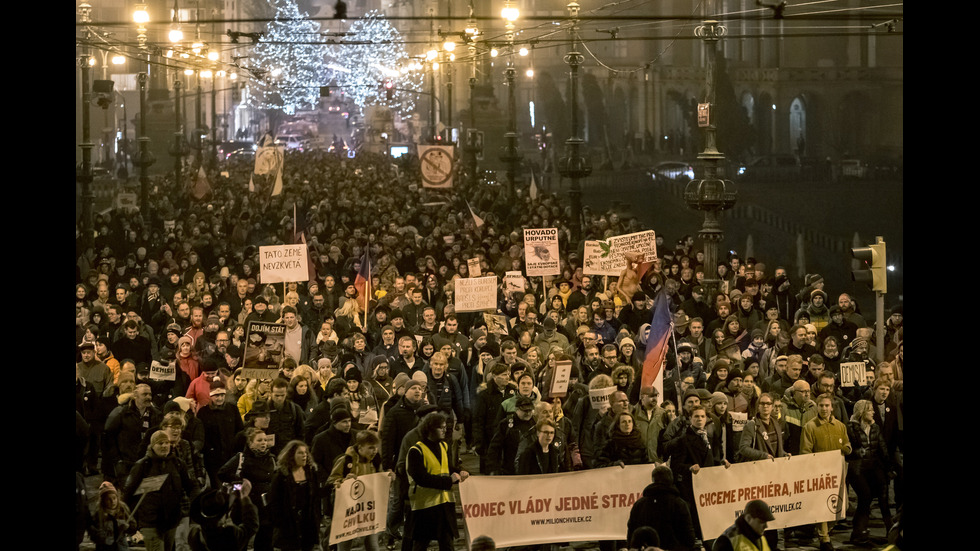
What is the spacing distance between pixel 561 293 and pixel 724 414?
25.2ft

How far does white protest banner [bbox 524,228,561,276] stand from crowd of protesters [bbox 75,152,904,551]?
0.37m

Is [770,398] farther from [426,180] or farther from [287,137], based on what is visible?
[287,137]

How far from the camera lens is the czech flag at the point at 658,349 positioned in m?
12.0

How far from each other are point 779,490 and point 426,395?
9.80ft

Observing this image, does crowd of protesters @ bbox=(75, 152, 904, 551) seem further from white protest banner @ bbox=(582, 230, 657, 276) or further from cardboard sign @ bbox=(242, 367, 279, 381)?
white protest banner @ bbox=(582, 230, 657, 276)

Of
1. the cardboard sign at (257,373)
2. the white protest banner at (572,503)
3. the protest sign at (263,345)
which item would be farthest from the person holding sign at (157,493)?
the protest sign at (263,345)

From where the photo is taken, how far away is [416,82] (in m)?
94.6

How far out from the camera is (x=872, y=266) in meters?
14.1

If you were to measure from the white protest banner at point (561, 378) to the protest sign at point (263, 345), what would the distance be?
2.93 m

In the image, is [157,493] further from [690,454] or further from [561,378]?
[690,454]

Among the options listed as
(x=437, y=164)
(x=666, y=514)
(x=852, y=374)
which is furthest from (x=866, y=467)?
(x=437, y=164)

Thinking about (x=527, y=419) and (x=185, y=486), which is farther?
(x=527, y=419)

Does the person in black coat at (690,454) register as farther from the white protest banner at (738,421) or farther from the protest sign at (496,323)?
the protest sign at (496,323)
